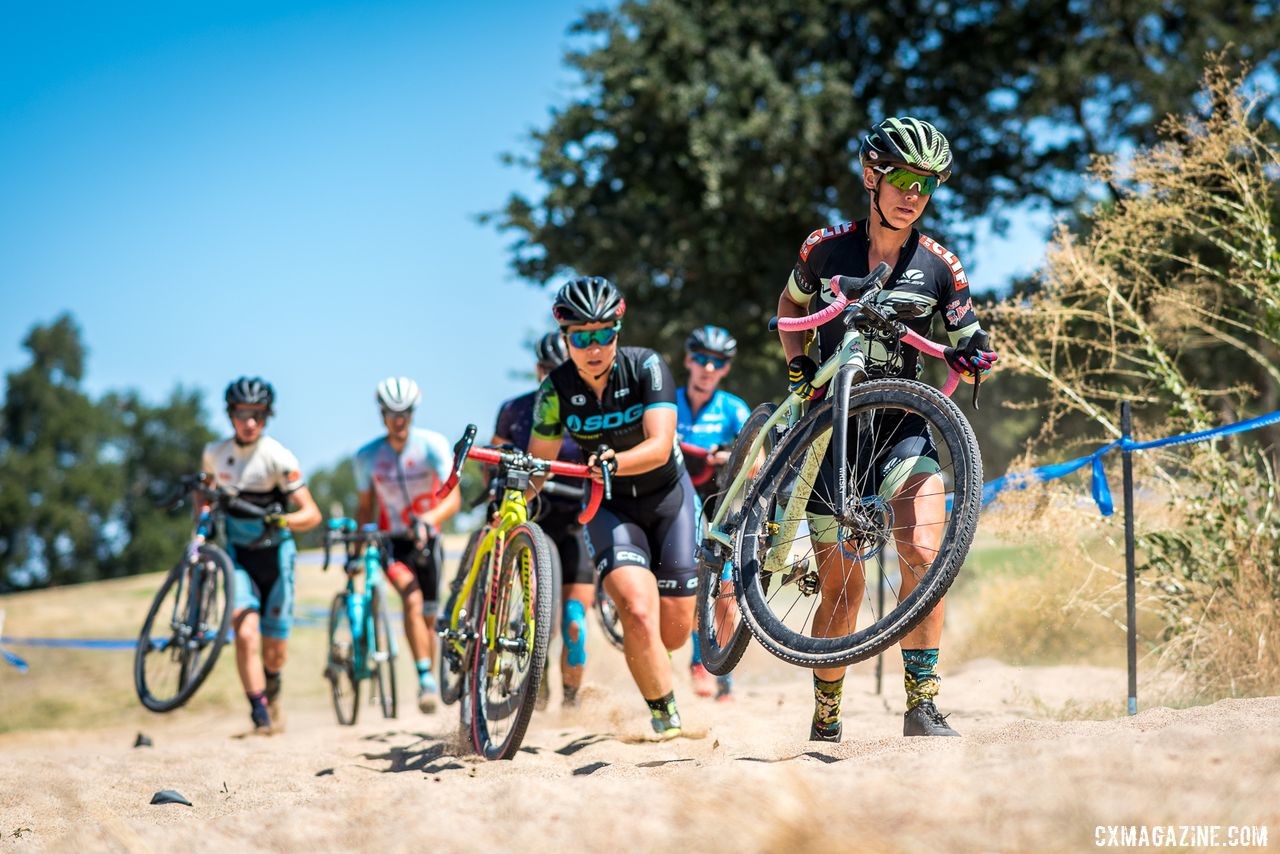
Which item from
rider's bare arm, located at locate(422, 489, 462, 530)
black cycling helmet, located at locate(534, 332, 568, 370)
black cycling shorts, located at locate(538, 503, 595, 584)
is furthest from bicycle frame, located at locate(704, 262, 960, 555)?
rider's bare arm, located at locate(422, 489, 462, 530)

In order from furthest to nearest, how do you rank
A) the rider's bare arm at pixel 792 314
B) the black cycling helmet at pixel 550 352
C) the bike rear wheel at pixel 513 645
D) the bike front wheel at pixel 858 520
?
the black cycling helmet at pixel 550 352 < the bike rear wheel at pixel 513 645 < the rider's bare arm at pixel 792 314 < the bike front wheel at pixel 858 520

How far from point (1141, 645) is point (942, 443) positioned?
16.7ft

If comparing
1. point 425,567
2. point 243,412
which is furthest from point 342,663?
point 243,412

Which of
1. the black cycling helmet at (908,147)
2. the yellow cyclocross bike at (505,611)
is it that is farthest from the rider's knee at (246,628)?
the black cycling helmet at (908,147)

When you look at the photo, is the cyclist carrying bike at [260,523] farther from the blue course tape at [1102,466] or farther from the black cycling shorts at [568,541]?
the blue course tape at [1102,466]

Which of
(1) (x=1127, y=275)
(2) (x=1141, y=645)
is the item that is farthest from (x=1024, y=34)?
(2) (x=1141, y=645)

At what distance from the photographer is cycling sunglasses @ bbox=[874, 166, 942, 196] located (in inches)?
188

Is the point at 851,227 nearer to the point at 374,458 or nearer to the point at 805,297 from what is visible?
the point at 805,297

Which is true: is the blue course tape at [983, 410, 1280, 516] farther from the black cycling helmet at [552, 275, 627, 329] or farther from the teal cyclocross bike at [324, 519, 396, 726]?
the teal cyclocross bike at [324, 519, 396, 726]

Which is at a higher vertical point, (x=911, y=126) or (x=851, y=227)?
(x=911, y=126)

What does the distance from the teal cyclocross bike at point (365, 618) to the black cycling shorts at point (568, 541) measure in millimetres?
1797

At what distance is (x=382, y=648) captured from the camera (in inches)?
382

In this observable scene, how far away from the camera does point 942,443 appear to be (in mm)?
4438

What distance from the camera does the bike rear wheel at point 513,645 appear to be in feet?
18.5
